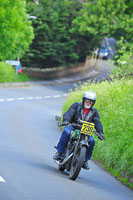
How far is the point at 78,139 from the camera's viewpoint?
10.5 metres

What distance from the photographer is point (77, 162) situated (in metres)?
10.2

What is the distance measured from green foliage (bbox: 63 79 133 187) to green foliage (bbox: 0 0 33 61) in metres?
23.1

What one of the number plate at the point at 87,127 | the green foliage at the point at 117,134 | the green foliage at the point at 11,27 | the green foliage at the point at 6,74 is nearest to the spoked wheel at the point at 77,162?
the number plate at the point at 87,127

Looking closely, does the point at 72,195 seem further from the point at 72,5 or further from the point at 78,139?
the point at 72,5

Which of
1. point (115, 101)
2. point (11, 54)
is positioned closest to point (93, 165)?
point (115, 101)

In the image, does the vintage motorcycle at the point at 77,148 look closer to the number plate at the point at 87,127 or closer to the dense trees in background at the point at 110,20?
the number plate at the point at 87,127

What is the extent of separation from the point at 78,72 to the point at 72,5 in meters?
8.84

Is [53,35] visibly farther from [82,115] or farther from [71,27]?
[82,115]

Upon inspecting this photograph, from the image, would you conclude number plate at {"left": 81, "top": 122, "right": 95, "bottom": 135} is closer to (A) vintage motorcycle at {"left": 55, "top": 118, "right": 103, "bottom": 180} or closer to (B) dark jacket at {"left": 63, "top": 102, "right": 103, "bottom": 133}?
(A) vintage motorcycle at {"left": 55, "top": 118, "right": 103, "bottom": 180}

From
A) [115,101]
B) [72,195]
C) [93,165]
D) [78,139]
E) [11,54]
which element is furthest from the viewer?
[11,54]

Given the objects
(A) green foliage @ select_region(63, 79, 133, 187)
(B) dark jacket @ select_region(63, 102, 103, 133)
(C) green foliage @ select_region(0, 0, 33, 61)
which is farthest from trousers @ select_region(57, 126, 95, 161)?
(C) green foliage @ select_region(0, 0, 33, 61)

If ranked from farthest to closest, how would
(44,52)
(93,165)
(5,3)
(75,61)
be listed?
(75,61)
(44,52)
(5,3)
(93,165)

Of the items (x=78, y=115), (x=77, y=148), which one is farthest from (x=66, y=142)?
(x=77, y=148)

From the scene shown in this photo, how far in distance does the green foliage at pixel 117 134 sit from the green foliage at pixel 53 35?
31839mm
